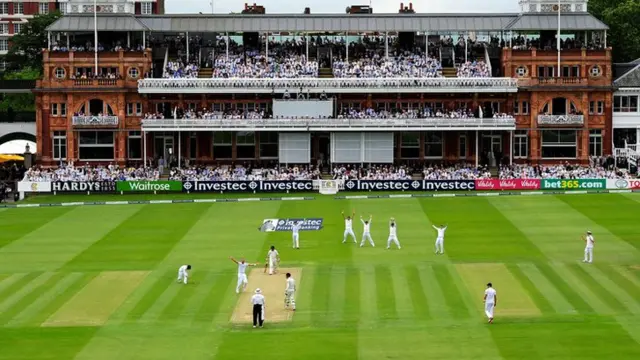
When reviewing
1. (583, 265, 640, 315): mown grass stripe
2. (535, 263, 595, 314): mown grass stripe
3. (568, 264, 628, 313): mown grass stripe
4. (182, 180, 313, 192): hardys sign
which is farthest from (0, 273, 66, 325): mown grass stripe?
(182, 180, 313, 192): hardys sign

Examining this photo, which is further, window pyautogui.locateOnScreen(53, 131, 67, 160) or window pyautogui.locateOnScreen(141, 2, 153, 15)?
window pyautogui.locateOnScreen(141, 2, 153, 15)

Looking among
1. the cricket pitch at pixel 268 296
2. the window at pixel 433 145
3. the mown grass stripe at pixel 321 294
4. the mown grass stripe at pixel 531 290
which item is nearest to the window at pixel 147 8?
the window at pixel 433 145

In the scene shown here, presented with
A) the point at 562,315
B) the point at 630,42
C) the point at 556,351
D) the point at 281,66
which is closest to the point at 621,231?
the point at 562,315

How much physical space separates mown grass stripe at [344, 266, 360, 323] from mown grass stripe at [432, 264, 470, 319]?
2.90m

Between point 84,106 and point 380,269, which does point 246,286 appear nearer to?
point 380,269

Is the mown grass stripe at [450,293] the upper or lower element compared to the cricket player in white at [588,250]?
lower

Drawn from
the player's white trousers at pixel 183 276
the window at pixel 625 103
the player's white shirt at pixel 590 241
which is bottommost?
the player's white trousers at pixel 183 276

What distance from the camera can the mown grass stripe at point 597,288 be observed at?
42.7 m

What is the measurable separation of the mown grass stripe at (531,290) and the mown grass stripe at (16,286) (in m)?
17.7

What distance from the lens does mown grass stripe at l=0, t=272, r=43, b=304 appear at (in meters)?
46.4

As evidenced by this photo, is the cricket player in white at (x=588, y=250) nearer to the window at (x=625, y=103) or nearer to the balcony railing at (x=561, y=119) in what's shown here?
the balcony railing at (x=561, y=119)

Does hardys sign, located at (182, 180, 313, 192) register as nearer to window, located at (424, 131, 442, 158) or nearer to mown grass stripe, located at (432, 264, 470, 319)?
window, located at (424, 131, 442, 158)

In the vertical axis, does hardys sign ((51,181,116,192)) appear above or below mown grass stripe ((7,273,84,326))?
above

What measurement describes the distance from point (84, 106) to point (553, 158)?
29847 millimetres
